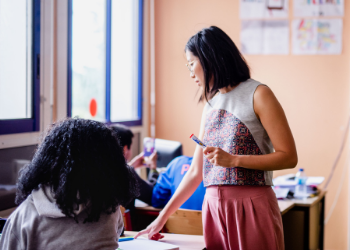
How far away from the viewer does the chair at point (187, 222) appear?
1.89 meters

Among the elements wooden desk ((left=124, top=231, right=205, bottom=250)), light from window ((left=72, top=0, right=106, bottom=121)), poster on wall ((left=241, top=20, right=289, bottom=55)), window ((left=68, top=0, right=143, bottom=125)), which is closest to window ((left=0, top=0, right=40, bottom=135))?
window ((left=68, top=0, right=143, bottom=125))

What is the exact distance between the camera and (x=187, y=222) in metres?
1.92

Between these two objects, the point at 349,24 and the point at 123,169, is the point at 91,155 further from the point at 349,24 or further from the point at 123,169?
the point at 349,24

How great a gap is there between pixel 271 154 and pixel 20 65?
157cm

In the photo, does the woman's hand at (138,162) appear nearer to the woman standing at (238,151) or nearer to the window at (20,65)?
the window at (20,65)

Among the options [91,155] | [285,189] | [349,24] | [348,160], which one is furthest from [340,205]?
[91,155]

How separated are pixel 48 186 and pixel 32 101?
1340mm

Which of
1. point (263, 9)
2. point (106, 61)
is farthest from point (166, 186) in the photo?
point (263, 9)

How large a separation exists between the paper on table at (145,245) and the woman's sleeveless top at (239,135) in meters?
0.27

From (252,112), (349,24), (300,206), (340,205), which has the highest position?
(349,24)

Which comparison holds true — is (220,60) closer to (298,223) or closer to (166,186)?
(166,186)

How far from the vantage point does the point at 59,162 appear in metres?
0.92

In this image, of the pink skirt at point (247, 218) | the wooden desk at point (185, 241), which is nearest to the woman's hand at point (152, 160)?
the wooden desk at point (185, 241)

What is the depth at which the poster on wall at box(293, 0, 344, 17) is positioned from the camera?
3.30 meters
